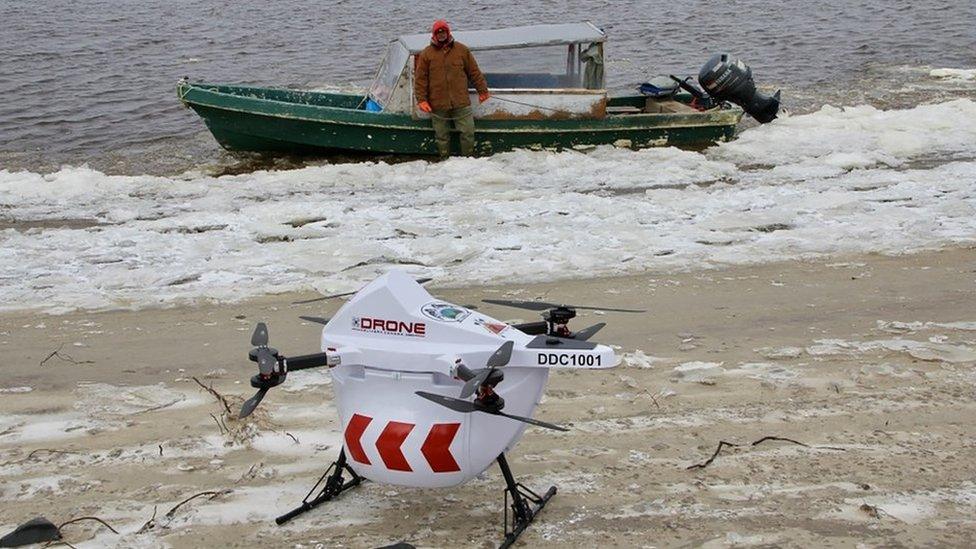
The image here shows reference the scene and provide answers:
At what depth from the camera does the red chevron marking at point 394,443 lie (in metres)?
4.71

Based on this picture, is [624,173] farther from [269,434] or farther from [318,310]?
[269,434]

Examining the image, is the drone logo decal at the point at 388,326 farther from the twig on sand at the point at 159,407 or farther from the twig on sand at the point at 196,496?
the twig on sand at the point at 159,407

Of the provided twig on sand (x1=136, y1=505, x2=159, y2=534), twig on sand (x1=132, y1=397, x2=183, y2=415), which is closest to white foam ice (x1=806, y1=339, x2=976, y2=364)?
twig on sand (x1=132, y1=397, x2=183, y2=415)

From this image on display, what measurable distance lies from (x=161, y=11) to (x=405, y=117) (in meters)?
16.8

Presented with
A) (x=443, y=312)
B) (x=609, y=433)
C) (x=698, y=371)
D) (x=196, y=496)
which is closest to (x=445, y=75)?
(x=698, y=371)

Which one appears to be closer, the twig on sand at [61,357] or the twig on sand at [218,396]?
the twig on sand at [218,396]

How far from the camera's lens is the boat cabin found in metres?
14.4

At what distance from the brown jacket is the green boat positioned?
1.24ft

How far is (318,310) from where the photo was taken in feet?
27.1

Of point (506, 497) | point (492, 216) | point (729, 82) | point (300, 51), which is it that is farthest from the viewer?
point (300, 51)

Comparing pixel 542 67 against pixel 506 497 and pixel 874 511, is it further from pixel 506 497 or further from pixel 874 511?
pixel 506 497

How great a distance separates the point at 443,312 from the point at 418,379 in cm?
30

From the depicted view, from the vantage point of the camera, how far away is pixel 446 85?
13.7 metres

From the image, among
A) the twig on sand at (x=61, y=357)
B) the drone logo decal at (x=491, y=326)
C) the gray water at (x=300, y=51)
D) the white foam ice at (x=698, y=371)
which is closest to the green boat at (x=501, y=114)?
the gray water at (x=300, y=51)
